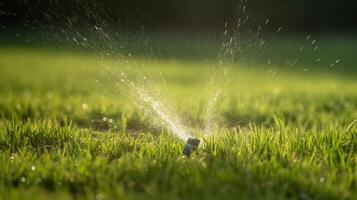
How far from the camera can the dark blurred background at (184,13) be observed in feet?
53.1

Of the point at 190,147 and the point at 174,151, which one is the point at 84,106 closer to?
the point at 174,151

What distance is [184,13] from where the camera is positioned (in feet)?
55.7

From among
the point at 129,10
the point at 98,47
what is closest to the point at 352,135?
the point at 98,47

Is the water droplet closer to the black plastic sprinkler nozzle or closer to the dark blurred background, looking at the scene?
the black plastic sprinkler nozzle

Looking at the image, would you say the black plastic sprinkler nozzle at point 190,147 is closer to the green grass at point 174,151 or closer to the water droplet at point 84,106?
the green grass at point 174,151

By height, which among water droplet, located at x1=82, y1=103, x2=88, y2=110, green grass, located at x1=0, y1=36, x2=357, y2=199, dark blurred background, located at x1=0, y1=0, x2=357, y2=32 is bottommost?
green grass, located at x1=0, y1=36, x2=357, y2=199

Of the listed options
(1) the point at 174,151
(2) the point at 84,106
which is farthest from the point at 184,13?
(1) the point at 174,151

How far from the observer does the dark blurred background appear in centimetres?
1617

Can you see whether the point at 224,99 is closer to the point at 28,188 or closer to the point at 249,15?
the point at 28,188

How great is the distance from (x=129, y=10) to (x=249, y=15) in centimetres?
300

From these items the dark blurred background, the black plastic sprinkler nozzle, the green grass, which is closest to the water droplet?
the green grass

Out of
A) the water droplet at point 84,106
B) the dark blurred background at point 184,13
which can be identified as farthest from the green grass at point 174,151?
the dark blurred background at point 184,13

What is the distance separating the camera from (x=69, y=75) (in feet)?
33.7

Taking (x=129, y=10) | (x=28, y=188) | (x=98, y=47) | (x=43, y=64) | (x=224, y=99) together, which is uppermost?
(x=129, y=10)
